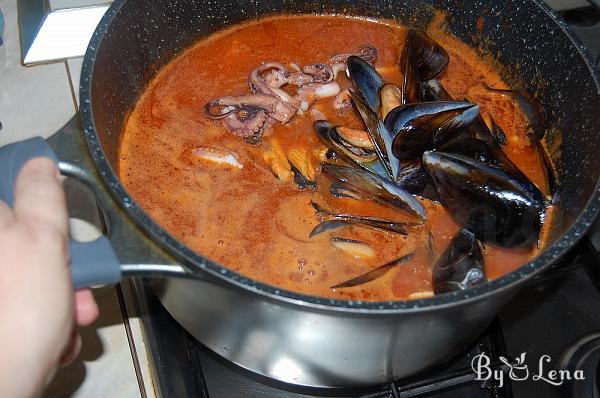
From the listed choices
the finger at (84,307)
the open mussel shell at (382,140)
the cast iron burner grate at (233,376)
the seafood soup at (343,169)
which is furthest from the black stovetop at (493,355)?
the open mussel shell at (382,140)

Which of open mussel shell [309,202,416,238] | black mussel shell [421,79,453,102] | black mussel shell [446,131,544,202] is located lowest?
open mussel shell [309,202,416,238]

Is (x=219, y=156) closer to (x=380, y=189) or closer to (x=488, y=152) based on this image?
(x=380, y=189)

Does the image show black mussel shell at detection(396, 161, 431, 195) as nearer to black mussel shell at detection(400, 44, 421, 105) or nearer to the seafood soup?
the seafood soup

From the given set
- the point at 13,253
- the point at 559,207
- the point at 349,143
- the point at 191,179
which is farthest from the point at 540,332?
the point at 13,253

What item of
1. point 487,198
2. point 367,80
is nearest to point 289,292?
point 487,198

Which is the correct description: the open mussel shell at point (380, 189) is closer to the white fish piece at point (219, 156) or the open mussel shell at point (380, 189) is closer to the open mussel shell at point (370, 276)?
the open mussel shell at point (370, 276)

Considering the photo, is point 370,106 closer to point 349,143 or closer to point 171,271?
point 349,143

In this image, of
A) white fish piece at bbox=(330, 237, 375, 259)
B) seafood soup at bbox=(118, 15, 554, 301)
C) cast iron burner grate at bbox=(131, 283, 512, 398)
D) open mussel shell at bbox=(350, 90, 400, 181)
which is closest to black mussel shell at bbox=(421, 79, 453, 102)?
seafood soup at bbox=(118, 15, 554, 301)
